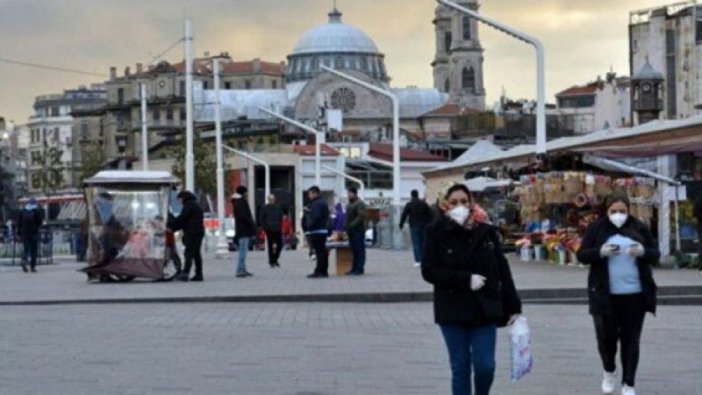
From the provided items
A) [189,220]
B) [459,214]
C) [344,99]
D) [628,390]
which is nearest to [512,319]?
[459,214]

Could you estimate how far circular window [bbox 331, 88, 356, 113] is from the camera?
623 ft

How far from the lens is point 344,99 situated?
191 m

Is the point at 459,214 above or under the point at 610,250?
above

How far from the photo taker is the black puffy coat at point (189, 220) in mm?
32500

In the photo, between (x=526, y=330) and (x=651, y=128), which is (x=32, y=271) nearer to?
(x=651, y=128)

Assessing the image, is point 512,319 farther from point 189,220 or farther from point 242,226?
point 242,226

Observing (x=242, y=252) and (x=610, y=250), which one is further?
(x=242, y=252)

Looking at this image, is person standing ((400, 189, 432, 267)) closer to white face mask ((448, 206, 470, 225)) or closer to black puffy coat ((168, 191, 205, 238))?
black puffy coat ((168, 191, 205, 238))

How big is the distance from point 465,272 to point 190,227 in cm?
2111

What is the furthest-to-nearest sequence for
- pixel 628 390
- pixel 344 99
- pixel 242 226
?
pixel 344 99, pixel 242 226, pixel 628 390

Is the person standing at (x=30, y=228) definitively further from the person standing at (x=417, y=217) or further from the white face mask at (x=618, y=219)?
the white face mask at (x=618, y=219)

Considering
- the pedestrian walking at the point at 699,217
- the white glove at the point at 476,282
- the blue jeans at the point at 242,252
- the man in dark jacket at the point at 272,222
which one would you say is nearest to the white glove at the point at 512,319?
the white glove at the point at 476,282

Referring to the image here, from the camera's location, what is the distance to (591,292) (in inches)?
560

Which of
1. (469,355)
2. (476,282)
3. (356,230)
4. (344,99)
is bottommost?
(469,355)
